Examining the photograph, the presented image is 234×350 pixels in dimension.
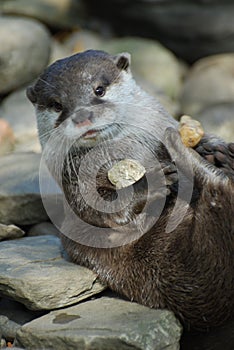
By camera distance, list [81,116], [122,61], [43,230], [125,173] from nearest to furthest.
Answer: [81,116], [125,173], [122,61], [43,230]

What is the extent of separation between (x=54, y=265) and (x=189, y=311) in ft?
2.13

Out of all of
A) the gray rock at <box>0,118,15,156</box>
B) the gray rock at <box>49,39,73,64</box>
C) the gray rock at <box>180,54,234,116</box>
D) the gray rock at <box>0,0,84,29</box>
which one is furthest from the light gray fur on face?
the gray rock at <box>0,0,84,29</box>

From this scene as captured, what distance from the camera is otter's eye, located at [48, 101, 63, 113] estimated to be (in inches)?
142

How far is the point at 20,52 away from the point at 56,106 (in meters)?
2.84

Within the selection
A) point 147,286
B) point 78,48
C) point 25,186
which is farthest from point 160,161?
point 78,48

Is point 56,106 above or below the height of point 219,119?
above

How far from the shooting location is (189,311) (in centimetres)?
346

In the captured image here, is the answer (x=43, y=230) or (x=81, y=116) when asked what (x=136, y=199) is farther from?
(x=43, y=230)

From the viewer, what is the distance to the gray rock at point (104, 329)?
10.3 feet

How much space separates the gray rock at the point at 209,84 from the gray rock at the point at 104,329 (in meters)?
3.55

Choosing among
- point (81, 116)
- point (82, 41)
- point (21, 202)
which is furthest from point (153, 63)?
point (81, 116)

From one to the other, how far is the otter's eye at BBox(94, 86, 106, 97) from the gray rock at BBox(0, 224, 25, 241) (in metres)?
0.93

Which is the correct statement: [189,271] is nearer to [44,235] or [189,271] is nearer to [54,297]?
[54,297]

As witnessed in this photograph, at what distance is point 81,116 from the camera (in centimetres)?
340
